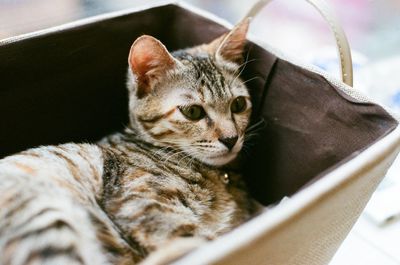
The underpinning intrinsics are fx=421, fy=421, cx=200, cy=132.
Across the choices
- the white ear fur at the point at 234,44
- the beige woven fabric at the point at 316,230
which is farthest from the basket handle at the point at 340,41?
the beige woven fabric at the point at 316,230

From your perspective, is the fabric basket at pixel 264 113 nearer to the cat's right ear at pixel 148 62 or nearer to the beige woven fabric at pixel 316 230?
the beige woven fabric at pixel 316 230

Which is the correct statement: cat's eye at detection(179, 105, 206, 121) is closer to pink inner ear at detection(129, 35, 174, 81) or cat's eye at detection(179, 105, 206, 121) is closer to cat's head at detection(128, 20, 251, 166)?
cat's head at detection(128, 20, 251, 166)

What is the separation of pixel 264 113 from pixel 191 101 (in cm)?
27

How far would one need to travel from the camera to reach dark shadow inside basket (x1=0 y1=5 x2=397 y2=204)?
1144mm

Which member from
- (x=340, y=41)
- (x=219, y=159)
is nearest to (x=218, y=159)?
(x=219, y=159)

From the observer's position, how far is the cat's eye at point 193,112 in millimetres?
1175

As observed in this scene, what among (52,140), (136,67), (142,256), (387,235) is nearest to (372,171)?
(142,256)

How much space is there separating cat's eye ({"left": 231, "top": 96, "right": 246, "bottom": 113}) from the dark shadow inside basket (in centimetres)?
8

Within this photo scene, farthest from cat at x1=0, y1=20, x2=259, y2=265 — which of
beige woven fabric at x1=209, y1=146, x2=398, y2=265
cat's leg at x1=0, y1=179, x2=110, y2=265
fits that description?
beige woven fabric at x1=209, y1=146, x2=398, y2=265

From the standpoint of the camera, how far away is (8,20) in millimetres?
1974

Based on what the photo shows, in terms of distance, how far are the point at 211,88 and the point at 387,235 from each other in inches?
35.6

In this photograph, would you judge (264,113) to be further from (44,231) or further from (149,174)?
(44,231)

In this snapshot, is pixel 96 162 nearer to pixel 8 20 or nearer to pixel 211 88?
pixel 211 88

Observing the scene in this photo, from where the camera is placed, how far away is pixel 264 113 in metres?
1.33
